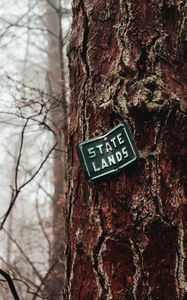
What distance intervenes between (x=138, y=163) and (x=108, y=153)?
97 millimetres

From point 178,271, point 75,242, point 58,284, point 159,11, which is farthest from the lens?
point 58,284

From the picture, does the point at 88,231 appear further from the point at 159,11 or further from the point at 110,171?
the point at 159,11

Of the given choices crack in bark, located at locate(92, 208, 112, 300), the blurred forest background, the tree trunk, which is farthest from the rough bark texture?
the tree trunk

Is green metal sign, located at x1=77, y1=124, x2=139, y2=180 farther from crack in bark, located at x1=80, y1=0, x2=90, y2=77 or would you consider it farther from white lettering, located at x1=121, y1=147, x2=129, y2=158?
crack in bark, located at x1=80, y1=0, x2=90, y2=77

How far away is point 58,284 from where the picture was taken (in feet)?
16.3

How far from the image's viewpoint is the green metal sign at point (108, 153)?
1.15 m

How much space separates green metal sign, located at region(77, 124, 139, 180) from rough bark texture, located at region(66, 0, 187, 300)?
0.07 feet

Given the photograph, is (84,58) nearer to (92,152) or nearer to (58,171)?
(92,152)

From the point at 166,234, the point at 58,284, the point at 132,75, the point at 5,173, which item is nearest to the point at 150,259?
the point at 166,234

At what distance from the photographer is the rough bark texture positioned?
107cm

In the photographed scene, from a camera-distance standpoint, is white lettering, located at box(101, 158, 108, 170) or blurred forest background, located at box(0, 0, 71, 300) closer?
white lettering, located at box(101, 158, 108, 170)

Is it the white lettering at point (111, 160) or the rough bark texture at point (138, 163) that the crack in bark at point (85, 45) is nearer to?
the rough bark texture at point (138, 163)

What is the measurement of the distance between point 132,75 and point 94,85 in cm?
12

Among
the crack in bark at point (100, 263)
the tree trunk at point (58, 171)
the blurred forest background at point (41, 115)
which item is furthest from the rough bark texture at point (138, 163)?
the tree trunk at point (58, 171)
